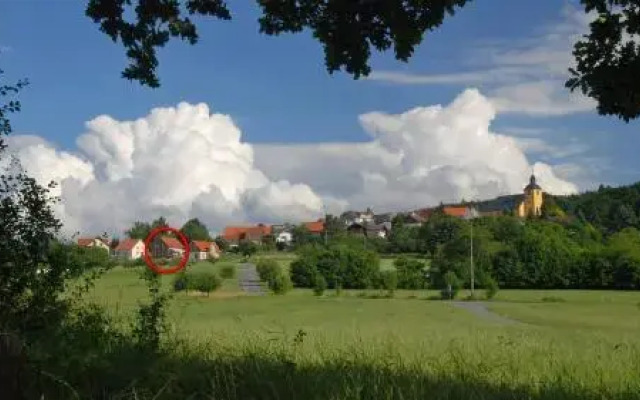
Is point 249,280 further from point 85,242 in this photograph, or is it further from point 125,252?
point 85,242

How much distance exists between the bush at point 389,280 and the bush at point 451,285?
6678 millimetres

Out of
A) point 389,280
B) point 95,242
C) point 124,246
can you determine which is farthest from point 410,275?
point 95,242

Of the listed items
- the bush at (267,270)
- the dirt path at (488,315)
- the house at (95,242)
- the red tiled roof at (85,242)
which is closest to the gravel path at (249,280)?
the bush at (267,270)

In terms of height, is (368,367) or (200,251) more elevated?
(200,251)

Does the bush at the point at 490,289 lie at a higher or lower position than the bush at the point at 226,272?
lower

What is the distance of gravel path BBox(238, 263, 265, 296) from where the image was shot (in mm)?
99256

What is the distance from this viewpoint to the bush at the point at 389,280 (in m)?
110

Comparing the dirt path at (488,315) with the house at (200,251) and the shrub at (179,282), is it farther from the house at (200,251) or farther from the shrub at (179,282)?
the shrub at (179,282)

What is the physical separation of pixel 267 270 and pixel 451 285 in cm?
2320

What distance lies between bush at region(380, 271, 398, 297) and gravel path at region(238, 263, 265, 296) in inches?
695

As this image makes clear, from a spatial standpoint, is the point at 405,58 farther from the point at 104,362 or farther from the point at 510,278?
the point at 510,278

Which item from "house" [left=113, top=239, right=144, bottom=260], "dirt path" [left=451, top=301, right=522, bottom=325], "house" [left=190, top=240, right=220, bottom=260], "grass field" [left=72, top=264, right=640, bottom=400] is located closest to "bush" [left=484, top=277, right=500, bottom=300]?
"dirt path" [left=451, top=301, right=522, bottom=325]

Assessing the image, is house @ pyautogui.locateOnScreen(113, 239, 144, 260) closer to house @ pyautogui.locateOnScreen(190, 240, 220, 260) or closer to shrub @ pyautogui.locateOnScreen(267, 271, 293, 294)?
house @ pyautogui.locateOnScreen(190, 240, 220, 260)

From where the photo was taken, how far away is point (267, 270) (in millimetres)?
102188
